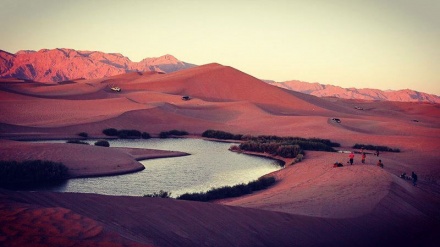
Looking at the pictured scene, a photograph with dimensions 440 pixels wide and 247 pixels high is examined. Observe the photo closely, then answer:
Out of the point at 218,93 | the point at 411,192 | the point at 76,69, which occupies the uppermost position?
the point at 76,69

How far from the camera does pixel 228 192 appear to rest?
64.7 ft

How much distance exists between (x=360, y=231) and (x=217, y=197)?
7601mm

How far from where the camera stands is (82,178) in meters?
22.2

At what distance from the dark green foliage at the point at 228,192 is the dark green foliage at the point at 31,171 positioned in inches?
Result: 309

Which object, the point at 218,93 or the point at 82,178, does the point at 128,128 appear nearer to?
the point at 82,178

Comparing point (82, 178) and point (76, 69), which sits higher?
point (76, 69)

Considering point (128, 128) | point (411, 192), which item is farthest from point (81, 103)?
point (411, 192)

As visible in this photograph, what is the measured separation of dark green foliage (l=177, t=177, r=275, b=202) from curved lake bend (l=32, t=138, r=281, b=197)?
4.67 ft

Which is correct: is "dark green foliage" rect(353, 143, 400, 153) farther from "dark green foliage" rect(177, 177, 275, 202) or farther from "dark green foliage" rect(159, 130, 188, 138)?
"dark green foliage" rect(177, 177, 275, 202)

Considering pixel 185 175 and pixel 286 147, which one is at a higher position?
pixel 286 147

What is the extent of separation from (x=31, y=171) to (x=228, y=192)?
10049 millimetres

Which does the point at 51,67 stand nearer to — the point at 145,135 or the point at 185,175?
the point at 145,135

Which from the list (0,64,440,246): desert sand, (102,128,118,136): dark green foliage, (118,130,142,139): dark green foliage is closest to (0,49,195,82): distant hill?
(0,64,440,246): desert sand

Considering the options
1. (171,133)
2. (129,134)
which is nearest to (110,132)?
(129,134)
